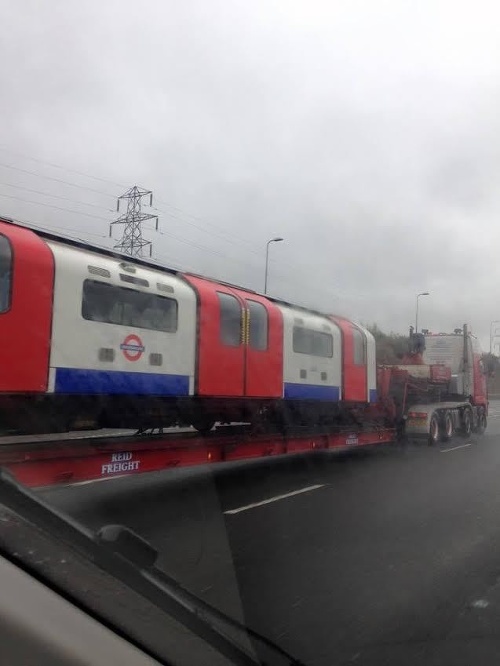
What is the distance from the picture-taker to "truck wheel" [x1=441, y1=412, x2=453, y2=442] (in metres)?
18.2

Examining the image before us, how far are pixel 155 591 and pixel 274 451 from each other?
8.77 meters

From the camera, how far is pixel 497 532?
7.27 metres

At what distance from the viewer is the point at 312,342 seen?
Answer: 1181cm

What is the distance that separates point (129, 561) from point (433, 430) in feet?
51.8

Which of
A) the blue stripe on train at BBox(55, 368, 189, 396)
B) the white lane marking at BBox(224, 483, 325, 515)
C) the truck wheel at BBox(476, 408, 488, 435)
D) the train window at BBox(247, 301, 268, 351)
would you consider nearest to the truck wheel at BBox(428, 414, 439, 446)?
the truck wheel at BBox(476, 408, 488, 435)

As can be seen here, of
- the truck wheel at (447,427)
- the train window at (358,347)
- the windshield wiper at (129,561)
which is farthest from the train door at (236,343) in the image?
the truck wheel at (447,427)

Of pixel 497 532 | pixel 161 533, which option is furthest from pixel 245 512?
pixel 497 532

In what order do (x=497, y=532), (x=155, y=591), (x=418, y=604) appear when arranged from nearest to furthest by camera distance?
(x=155, y=591) → (x=418, y=604) → (x=497, y=532)

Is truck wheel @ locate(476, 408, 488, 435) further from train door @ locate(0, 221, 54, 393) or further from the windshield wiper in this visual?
the windshield wiper

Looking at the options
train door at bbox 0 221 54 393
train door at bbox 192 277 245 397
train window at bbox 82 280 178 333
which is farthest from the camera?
train door at bbox 192 277 245 397

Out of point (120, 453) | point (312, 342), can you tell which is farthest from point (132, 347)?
point (312, 342)

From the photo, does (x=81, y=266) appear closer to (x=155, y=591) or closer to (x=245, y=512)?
(x=245, y=512)

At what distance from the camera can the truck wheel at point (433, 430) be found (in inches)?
665

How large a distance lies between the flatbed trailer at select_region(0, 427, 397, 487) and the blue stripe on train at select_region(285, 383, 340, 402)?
71cm
